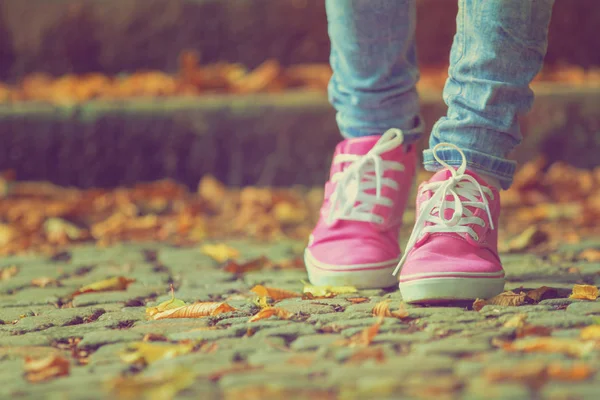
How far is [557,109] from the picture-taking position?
3.49m

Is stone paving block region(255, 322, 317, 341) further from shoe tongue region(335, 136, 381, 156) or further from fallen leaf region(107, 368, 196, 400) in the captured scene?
shoe tongue region(335, 136, 381, 156)

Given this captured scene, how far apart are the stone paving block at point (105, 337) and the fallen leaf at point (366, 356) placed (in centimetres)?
49

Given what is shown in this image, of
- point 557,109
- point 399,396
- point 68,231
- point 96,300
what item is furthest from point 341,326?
point 557,109

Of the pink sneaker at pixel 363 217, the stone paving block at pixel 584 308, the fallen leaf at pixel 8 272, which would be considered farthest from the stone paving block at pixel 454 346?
the fallen leaf at pixel 8 272

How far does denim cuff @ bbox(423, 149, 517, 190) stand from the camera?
5.60ft

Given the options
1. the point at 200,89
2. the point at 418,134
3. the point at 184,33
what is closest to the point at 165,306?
the point at 418,134

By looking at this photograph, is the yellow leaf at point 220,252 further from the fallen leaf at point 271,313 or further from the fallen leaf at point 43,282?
the fallen leaf at point 271,313

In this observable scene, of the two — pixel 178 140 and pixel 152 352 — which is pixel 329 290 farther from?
pixel 178 140

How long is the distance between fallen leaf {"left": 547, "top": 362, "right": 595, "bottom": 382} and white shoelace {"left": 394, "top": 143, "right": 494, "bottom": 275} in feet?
1.82

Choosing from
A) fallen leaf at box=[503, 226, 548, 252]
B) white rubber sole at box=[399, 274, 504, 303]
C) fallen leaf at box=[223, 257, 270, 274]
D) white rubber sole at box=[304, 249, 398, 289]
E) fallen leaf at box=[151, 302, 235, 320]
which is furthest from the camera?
fallen leaf at box=[503, 226, 548, 252]

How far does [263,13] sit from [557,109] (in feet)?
5.63

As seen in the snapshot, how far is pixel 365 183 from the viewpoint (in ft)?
6.27

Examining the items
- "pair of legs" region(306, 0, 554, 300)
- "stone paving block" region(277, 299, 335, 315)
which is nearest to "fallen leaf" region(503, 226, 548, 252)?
"pair of legs" region(306, 0, 554, 300)

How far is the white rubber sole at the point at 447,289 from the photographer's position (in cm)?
159
